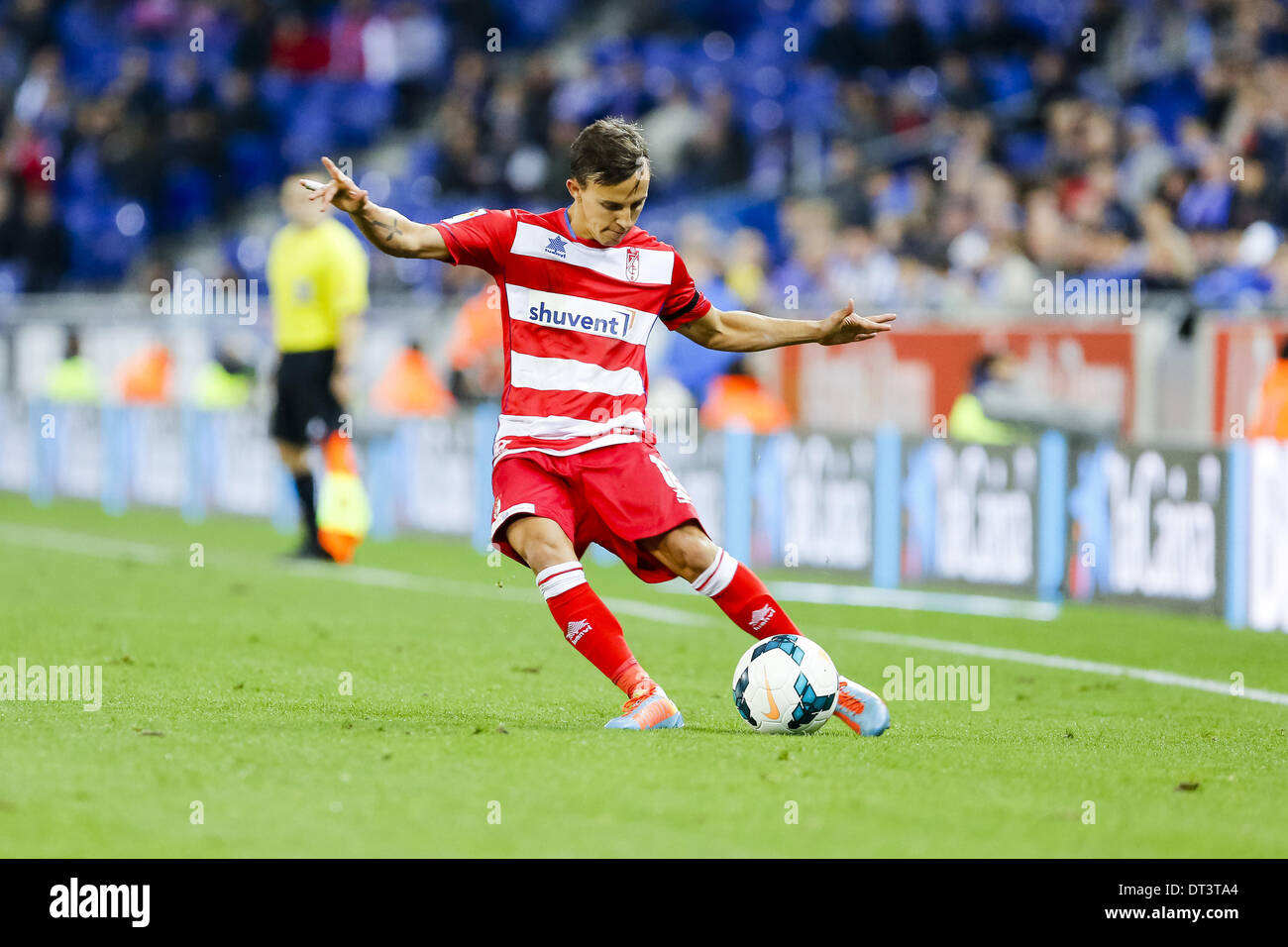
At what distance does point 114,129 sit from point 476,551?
13866 mm

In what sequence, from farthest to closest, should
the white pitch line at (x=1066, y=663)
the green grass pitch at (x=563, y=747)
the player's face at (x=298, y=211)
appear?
the player's face at (x=298, y=211), the white pitch line at (x=1066, y=663), the green grass pitch at (x=563, y=747)

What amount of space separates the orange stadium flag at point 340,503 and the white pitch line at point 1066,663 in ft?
12.3

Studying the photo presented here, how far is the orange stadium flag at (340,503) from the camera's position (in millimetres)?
12406

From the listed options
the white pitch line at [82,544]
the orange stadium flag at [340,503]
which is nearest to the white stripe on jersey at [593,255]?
the orange stadium flag at [340,503]

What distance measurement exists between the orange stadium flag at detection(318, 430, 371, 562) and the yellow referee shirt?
2.29 feet

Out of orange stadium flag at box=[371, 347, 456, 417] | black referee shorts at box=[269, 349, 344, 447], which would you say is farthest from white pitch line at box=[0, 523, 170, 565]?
orange stadium flag at box=[371, 347, 456, 417]

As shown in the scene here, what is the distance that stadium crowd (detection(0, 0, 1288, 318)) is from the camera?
594 inches

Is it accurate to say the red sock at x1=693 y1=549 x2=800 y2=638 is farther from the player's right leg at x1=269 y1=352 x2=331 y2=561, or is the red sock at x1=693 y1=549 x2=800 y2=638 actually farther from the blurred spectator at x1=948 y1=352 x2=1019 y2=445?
the blurred spectator at x1=948 y1=352 x2=1019 y2=445

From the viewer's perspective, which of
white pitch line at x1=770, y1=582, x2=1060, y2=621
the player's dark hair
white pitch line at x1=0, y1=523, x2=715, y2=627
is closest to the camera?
the player's dark hair

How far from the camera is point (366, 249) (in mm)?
22922

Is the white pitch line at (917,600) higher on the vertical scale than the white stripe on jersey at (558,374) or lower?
lower

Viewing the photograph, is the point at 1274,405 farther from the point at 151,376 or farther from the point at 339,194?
the point at 151,376

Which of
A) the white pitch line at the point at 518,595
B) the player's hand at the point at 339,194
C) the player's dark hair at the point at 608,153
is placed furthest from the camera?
the white pitch line at the point at 518,595

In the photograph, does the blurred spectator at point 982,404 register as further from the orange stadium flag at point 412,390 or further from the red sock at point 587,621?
the red sock at point 587,621
